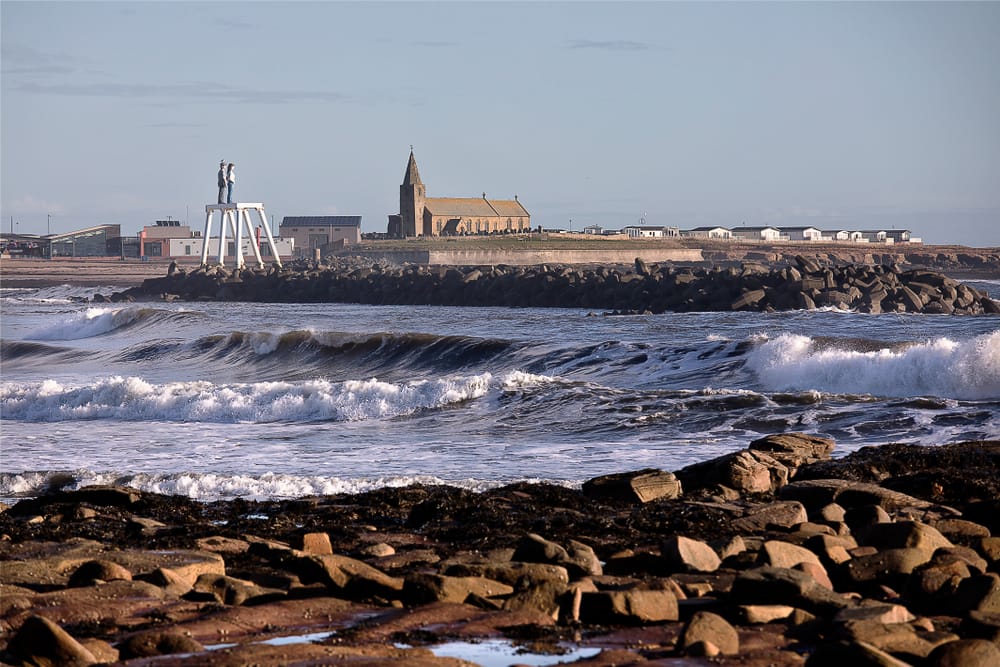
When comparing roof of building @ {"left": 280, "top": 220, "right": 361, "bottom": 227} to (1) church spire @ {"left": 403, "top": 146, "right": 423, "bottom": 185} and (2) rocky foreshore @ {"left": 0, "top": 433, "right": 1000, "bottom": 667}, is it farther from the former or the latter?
(2) rocky foreshore @ {"left": 0, "top": 433, "right": 1000, "bottom": 667}

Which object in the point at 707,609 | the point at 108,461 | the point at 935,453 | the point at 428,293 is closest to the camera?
the point at 707,609

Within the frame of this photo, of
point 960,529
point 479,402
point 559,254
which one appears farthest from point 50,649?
point 559,254

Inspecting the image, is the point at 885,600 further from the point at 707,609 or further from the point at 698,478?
the point at 698,478

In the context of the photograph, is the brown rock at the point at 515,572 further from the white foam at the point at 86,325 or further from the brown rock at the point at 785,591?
the white foam at the point at 86,325

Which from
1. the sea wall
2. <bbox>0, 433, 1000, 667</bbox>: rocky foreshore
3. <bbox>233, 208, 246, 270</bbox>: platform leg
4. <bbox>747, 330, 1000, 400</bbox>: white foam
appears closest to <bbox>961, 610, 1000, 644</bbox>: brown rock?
<bbox>0, 433, 1000, 667</bbox>: rocky foreshore

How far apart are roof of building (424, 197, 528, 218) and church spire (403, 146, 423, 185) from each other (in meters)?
2.46

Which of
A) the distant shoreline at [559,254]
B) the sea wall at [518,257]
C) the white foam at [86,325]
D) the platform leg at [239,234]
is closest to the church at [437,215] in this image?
the distant shoreline at [559,254]

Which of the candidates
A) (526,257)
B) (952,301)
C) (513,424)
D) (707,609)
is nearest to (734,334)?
(513,424)

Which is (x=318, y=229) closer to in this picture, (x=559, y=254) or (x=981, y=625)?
(x=559, y=254)

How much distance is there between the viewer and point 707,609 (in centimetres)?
605

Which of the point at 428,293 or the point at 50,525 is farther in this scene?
the point at 428,293

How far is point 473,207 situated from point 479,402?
385 ft

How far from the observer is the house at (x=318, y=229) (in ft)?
438

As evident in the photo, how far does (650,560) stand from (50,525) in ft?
14.9
